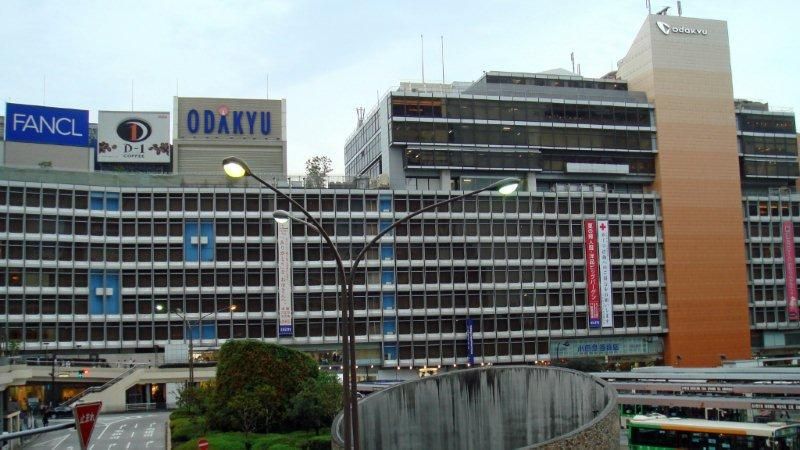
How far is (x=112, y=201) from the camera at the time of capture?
84.7 meters

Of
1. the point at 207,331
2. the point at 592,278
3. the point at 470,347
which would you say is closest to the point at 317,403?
the point at 207,331

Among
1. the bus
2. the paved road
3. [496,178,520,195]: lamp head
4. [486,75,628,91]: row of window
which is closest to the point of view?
[496,178,520,195]: lamp head

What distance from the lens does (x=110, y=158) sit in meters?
87.6

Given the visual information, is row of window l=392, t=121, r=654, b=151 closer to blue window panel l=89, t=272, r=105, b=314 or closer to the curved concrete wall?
blue window panel l=89, t=272, r=105, b=314

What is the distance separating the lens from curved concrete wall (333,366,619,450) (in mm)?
31641

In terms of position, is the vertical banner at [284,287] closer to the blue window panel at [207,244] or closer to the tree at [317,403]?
the blue window panel at [207,244]

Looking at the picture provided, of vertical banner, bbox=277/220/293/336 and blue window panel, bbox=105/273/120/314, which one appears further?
vertical banner, bbox=277/220/293/336

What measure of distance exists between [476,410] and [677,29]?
3014 inches

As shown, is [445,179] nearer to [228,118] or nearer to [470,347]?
[470,347]

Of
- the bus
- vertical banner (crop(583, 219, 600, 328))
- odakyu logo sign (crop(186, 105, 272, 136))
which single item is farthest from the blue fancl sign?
the bus

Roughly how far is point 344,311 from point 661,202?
3231 inches

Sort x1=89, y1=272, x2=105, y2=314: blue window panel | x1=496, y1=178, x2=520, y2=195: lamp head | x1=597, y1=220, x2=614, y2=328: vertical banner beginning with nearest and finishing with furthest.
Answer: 1. x1=496, y1=178, x2=520, y2=195: lamp head
2. x1=89, y1=272, x2=105, y2=314: blue window panel
3. x1=597, y1=220, x2=614, y2=328: vertical banner

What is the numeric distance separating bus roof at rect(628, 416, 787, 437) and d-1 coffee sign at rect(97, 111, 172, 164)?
6002 centimetres

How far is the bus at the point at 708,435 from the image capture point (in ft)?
117
